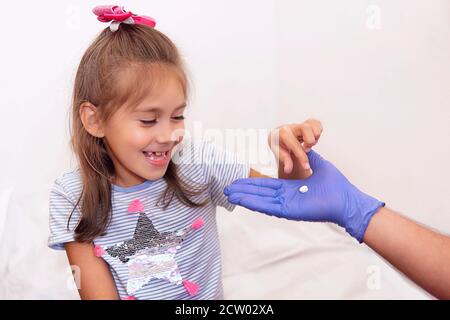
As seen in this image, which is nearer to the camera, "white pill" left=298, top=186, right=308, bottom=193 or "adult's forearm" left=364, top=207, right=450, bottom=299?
"adult's forearm" left=364, top=207, right=450, bottom=299

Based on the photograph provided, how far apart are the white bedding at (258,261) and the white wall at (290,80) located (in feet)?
0.54

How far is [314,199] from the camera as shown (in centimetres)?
98

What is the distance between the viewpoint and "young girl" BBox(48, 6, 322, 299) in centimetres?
99

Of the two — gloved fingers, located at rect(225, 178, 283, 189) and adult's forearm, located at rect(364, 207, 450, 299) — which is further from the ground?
gloved fingers, located at rect(225, 178, 283, 189)

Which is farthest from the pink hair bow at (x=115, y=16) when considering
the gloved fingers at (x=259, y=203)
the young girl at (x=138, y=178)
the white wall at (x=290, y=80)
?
the white wall at (x=290, y=80)

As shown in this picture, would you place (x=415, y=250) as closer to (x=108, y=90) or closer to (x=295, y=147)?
(x=295, y=147)

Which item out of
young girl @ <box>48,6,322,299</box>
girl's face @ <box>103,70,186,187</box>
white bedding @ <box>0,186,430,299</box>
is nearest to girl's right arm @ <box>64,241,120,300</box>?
young girl @ <box>48,6,322,299</box>

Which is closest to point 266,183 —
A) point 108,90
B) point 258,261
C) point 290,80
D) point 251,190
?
point 251,190

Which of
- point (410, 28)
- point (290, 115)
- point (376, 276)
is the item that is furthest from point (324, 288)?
point (410, 28)

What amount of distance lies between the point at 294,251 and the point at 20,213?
785mm

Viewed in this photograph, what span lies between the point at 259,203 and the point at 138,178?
0.27 metres

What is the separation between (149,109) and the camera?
98 cm

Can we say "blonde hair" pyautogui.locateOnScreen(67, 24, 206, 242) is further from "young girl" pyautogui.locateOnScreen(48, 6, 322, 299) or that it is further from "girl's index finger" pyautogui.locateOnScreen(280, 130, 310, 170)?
"girl's index finger" pyautogui.locateOnScreen(280, 130, 310, 170)

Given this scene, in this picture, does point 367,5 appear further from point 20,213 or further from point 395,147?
point 20,213
